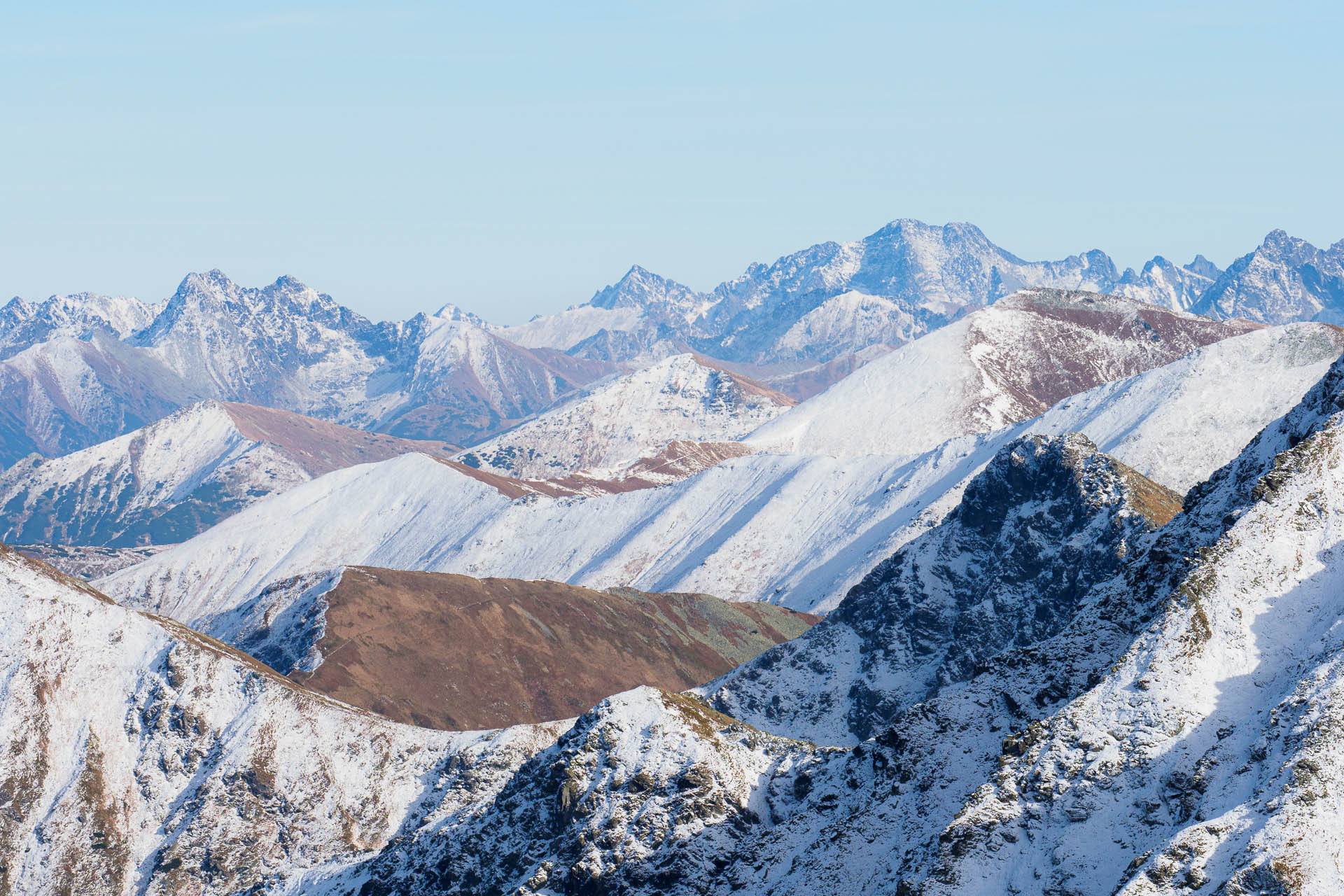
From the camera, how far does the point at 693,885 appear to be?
119750mm

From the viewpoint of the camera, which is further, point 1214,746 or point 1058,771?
point 1058,771

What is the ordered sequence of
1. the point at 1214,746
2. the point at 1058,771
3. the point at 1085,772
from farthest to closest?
the point at 1058,771 < the point at 1085,772 < the point at 1214,746

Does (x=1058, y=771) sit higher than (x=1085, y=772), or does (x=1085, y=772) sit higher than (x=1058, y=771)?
(x=1058, y=771)

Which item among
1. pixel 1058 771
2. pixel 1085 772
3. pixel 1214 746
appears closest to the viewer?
pixel 1214 746

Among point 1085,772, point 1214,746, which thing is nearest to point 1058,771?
point 1085,772

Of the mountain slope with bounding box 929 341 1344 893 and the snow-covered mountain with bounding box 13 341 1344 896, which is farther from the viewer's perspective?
the snow-covered mountain with bounding box 13 341 1344 896

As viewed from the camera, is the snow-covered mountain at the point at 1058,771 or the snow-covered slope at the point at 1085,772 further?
the snow-covered mountain at the point at 1058,771

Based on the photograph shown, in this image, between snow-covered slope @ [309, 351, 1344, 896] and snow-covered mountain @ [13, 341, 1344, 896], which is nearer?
snow-covered slope @ [309, 351, 1344, 896]

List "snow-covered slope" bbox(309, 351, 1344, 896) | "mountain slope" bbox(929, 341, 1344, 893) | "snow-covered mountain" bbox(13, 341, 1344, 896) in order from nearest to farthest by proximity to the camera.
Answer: "mountain slope" bbox(929, 341, 1344, 893) → "snow-covered slope" bbox(309, 351, 1344, 896) → "snow-covered mountain" bbox(13, 341, 1344, 896)

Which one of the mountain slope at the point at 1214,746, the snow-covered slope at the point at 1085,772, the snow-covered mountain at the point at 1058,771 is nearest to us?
the mountain slope at the point at 1214,746

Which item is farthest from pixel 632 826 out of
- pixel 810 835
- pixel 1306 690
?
pixel 1306 690

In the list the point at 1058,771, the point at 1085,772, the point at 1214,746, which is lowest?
the point at 1214,746

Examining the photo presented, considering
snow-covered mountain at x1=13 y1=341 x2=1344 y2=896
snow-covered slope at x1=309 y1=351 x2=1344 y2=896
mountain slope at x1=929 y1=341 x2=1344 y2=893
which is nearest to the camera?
mountain slope at x1=929 y1=341 x2=1344 y2=893

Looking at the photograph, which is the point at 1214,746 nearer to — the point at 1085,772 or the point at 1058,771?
the point at 1085,772
